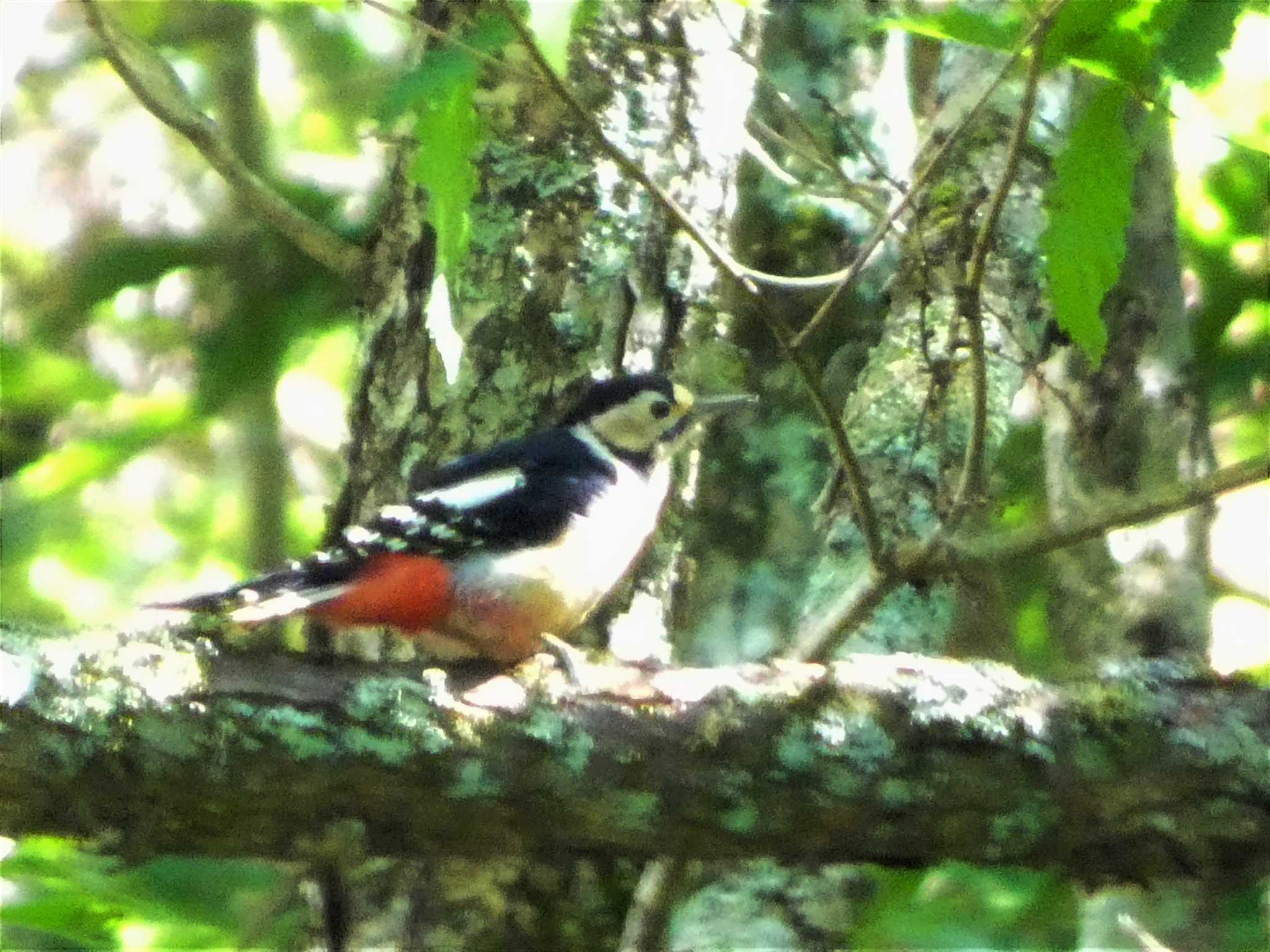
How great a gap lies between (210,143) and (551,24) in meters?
1.97

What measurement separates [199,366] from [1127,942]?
2.90 metres

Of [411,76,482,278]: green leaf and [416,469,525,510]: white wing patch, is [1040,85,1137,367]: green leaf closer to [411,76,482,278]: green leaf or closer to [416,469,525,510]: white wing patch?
[411,76,482,278]: green leaf

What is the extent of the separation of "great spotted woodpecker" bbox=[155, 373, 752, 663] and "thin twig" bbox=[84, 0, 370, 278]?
23.6 inches

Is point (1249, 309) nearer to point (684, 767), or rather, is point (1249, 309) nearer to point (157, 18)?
point (684, 767)

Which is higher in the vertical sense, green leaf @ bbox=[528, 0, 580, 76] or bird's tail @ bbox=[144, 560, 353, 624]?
green leaf @ bbox=[528, 0, 580, 76]

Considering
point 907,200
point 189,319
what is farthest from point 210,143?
point 189,319

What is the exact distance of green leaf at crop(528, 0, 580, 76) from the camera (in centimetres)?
165

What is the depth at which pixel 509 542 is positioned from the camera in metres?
3.53

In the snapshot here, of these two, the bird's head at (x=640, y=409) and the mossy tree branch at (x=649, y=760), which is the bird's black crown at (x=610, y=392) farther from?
the mossy tree branch at (x=649, y=760)

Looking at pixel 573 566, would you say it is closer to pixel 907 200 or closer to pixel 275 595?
pixel 275 595

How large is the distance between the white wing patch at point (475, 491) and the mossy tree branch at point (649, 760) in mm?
724

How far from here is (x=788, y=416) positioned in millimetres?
4730

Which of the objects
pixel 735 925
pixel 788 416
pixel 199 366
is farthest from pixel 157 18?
pixel 735 925

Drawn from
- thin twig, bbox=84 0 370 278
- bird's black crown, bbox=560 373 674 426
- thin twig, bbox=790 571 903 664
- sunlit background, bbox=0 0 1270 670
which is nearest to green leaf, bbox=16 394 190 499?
sunlit background, bbox=0 0 1270 670
